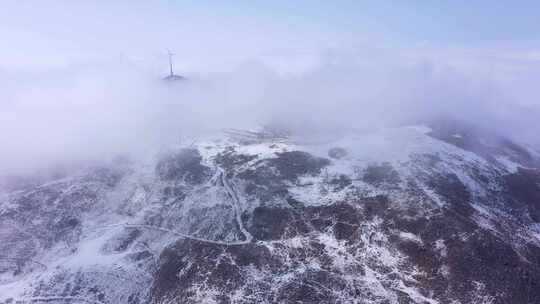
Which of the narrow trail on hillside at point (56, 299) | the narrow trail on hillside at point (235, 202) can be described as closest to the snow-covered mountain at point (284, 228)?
the narrow trail on hillside at point (56, 299)

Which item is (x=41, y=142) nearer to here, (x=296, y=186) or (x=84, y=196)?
(x=84, y=196)

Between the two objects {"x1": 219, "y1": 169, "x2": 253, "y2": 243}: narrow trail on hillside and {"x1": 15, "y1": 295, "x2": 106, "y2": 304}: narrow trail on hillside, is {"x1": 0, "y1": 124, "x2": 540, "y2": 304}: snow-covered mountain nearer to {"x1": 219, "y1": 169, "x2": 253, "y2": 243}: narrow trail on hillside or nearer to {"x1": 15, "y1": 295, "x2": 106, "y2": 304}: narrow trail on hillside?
{"x1": 15, "y1": 295, "x2": 106, "y2": 304}: narrow trail on hillside

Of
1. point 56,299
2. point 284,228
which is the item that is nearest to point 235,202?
point 284,228

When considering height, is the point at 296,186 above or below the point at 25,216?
above

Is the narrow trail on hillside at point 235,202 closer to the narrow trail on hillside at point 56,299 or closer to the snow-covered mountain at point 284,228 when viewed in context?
the snow-covered mountain at point 284,228

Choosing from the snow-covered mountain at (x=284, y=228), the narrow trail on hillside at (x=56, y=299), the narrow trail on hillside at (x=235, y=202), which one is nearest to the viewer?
the snow-covered mountain at (x=284, y=228)

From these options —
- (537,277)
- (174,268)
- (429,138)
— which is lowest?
(174,268)

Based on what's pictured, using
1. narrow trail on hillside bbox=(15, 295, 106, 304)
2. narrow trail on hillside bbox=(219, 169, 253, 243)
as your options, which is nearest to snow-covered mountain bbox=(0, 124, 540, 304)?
narrow trail on hillside bbox=(15, 295, 106, 304)

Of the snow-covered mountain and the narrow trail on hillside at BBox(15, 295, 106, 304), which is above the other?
the snow-covered mountain

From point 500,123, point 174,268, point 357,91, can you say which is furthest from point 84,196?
point 500,123
